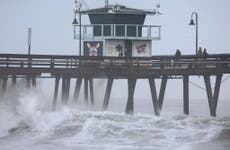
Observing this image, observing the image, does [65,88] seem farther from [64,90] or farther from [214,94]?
[214,94]

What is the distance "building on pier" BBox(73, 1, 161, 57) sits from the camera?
51281mm

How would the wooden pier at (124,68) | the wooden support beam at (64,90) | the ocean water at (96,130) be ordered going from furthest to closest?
the wooden support beam at (64,90)
the wooden pier at (124,68)
the ocean water at (96,130)

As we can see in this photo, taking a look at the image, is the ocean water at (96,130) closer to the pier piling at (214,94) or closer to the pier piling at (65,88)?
the pier piling at (65,88)

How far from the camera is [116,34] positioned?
51.2m

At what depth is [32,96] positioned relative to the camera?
47031 millimetres

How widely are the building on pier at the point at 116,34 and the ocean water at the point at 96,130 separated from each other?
5.00 m

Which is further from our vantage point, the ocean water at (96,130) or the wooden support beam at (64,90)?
the wooden support beam at (64,90)

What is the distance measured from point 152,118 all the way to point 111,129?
4723 mm

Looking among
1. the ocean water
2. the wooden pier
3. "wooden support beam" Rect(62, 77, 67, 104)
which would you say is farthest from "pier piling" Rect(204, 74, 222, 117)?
"wooden support beam" Rect(62, 77, 67, 104)

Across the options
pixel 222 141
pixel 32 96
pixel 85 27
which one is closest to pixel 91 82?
pixel 85 27

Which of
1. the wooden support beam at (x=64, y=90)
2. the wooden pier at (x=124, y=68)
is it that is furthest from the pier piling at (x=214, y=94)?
the wooden support beam at (x=64, y=90)

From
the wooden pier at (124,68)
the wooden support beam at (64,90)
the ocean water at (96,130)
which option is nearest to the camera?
the ocean water at (96,130)

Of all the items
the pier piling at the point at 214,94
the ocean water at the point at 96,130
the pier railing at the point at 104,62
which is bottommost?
the ocean water at the point at 96,130

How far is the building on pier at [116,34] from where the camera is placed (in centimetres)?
5128
